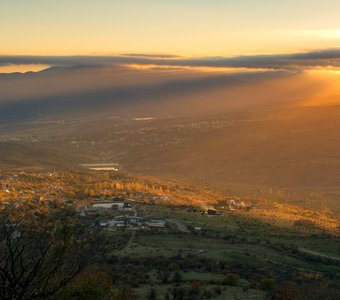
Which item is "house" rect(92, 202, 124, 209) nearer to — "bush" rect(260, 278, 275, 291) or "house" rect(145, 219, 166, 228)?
"house" rect(145, 219, 166, 228)

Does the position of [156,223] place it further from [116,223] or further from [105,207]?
[105,207]

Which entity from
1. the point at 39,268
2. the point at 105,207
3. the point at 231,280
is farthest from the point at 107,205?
the point at 39,268

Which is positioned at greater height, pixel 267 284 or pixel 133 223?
pixel 267 284

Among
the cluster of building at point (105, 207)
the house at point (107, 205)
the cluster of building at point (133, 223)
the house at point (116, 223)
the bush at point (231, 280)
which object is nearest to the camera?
the bush at point (231, 280)

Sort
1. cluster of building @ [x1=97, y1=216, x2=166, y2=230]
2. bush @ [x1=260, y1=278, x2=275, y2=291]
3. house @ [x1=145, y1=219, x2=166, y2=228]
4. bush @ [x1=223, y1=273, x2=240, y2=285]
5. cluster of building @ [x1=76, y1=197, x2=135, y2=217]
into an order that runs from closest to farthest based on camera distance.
Result: bush @ [x1=260, y1=278, x2=275, y2=291] → bush @ [x1=223, y1=273, x2=240, y2=285] → cluster of building @ [x1=97, y1=216, x2=166, y2=230] → house @ [x1=145, y1=219, x2=166, y2=228] → cluster of building @ [x1=76, y1=197, x2=135, y2=217]

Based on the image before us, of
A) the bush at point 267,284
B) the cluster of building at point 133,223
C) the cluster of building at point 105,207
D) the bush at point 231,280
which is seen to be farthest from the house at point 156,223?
the bush at point 267,284

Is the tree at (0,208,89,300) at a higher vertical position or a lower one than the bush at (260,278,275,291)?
higher

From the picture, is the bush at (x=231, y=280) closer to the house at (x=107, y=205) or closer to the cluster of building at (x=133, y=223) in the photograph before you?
the cluster of building at (x=133, y=223)

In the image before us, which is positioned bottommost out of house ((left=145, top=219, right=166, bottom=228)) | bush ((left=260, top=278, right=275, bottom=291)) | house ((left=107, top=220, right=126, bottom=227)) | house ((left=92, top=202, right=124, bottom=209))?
house ((left=92, top=202, right=124, bottom=209))

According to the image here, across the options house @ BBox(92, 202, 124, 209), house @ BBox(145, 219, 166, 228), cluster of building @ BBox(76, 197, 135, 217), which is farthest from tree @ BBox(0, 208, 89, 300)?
house @ BBox(92, 202, 124, 209)

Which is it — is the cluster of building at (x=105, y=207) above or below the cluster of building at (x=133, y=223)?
below

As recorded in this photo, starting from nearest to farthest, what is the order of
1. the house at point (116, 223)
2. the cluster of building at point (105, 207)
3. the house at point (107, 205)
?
1. the house at point (116, 223)
2. the cluster of building at point (105, 207)
3. the house at point (107, 205)

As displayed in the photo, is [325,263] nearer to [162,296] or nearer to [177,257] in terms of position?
[177,257]
